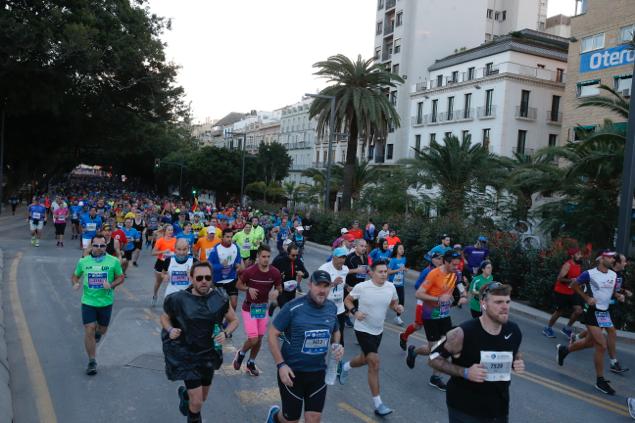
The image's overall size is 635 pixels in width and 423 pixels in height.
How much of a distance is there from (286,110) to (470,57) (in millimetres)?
47135

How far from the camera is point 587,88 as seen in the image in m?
33.7

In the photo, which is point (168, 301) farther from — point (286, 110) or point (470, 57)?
point (286, 110)

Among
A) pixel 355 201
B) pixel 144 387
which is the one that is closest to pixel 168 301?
pixel 144 387

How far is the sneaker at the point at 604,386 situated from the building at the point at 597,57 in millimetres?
25380

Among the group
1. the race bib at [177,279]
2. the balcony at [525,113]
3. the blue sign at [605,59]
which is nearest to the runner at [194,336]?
the race bib at [177,279]

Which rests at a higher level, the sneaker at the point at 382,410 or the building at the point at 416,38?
the building at the point at 416,38

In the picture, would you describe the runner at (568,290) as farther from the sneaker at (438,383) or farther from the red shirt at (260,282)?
the red shirt at (260,282)

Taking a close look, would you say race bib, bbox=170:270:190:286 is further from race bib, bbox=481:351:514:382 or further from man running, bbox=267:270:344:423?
race bib, bbox=481:351:514:382

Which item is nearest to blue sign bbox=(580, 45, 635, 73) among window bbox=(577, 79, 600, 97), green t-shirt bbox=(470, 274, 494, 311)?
window bbox=(577, 79, 600, 97)

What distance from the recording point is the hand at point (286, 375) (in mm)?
4551

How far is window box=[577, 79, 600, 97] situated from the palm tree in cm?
1122

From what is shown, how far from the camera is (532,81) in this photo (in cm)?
4191

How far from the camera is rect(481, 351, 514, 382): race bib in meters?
3.96

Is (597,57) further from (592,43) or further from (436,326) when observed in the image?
(436,326)
